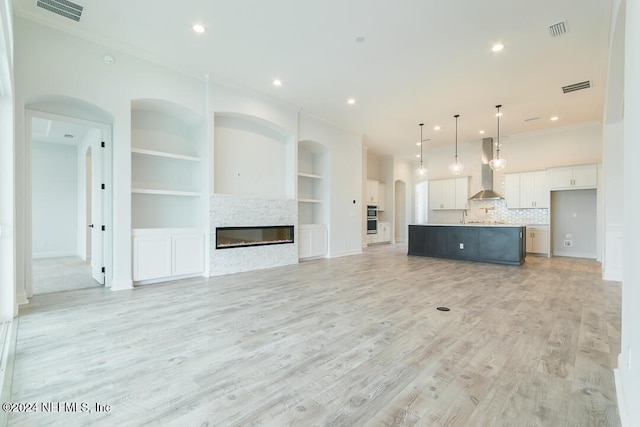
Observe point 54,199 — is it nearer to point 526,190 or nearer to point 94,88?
point 94,88

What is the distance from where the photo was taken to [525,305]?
3693 mm

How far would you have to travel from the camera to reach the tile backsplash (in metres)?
8.49

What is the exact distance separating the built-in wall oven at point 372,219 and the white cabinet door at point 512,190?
13.9 feet

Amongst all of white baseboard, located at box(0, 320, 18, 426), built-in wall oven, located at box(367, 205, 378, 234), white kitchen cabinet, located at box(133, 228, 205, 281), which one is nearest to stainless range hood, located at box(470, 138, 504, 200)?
built-in wall oven, located at box(367, 205, 378, 234)

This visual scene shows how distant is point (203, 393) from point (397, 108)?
656cm

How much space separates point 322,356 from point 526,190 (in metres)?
8.65

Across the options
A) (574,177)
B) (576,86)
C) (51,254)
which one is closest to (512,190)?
(574,177)

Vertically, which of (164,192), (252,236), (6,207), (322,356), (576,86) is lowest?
(322,356)

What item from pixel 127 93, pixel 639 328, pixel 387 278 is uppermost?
pixel 127 93

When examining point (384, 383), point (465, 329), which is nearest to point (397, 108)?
point (465, 329)

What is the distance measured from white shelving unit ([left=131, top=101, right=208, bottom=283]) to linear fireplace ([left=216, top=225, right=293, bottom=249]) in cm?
36

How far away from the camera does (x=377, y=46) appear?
4.25 meters

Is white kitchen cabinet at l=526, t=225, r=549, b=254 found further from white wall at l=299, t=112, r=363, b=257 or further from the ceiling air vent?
the ceiling air vent

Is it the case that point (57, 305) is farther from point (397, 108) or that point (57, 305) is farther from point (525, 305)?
point (397, 108)
